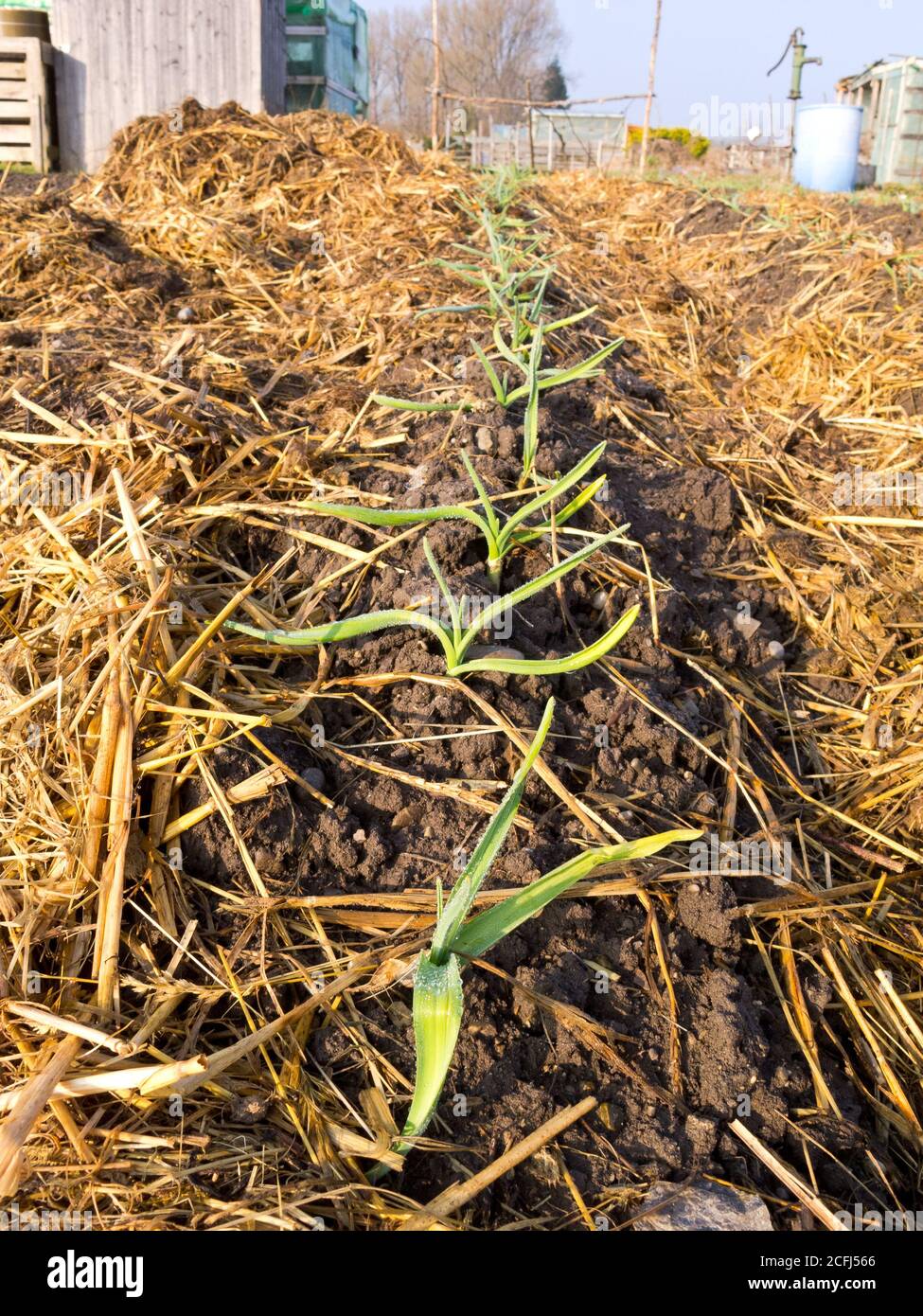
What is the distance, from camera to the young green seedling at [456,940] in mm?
1268

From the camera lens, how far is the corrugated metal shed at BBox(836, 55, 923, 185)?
16125mm

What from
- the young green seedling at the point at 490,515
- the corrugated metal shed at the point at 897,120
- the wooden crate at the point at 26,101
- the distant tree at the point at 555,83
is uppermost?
the distant tree at the point at 555,83

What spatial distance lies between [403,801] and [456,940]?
1.51 feet

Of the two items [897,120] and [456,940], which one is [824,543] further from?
[897,120]

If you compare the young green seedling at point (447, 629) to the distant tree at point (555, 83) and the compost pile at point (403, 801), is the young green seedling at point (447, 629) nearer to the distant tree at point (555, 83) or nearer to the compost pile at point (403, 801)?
the compost pile at point (403, 801)

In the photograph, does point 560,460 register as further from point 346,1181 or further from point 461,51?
point 461,51

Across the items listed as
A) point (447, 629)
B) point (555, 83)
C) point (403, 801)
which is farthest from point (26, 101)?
point (555, 83)

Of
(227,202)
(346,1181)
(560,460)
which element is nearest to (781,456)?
(560,460)

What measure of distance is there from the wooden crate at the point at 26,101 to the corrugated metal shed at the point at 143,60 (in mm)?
175

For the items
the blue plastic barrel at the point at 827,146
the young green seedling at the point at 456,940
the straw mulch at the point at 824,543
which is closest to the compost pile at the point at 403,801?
the straw mulch at the point at 824,543

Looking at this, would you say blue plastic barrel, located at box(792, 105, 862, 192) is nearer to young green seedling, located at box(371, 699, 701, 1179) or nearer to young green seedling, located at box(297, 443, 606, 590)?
young green seedling, located at box(297, 443, 606, 590)

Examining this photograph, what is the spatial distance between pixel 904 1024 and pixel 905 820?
524 mm

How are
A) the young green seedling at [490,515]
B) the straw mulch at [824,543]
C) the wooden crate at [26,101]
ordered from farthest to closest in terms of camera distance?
the wooden crate at [26,101]
the young green seedling at [490,515]
the straw mulch at [824,543]

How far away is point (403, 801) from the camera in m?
1.77
